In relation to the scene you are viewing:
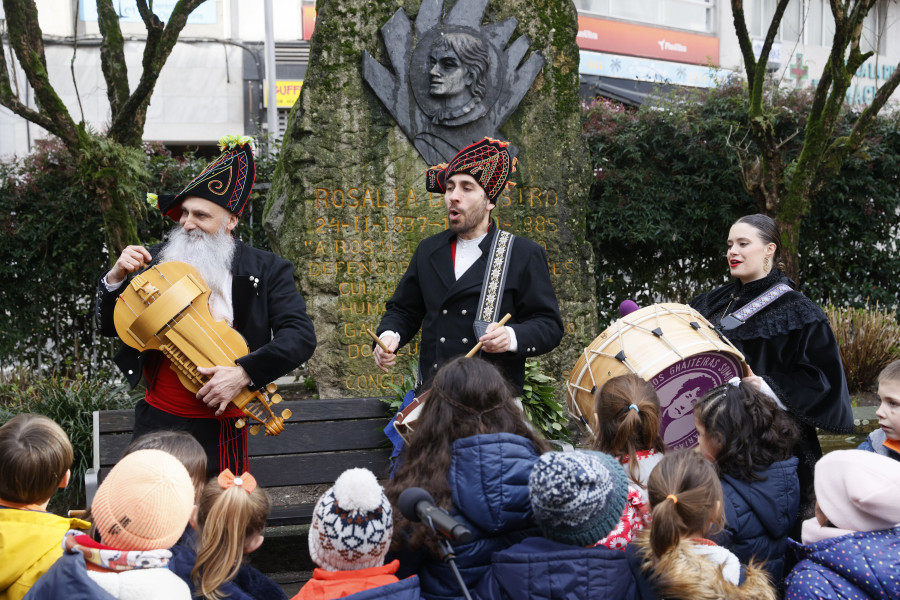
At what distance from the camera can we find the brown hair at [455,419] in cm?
256

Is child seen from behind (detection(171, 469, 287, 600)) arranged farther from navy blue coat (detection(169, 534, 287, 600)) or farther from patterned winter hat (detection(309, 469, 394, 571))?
patterned winter hat (detection(309, 469, 394, 571))

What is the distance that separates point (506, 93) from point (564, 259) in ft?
4.38

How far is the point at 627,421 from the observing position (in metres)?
2.82

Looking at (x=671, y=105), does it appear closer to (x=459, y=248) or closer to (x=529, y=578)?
(x=459, y=248)

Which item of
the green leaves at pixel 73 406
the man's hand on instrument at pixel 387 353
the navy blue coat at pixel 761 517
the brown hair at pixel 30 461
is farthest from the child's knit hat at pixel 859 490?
the green leaves at pixel 73 406

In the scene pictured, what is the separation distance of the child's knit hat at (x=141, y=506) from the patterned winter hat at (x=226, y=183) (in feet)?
4.93

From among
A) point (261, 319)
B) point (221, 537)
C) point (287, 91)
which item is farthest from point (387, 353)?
point (287, 91)

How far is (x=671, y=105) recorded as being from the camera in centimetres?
837

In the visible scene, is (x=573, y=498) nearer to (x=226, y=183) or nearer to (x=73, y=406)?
(x=226, y=183)

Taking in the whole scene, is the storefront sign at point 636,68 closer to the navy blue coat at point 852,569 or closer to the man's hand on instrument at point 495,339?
the man's hand on instrument at point 495,339

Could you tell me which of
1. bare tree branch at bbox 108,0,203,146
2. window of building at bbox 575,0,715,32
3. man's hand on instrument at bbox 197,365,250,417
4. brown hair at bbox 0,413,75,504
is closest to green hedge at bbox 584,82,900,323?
bare tree branch at bbox 108,0,203,146

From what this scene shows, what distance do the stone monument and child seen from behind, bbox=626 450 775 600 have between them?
3.82 meters

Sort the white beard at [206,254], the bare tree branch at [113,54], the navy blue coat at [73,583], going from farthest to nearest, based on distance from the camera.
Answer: the bare tree branch at [113,54], the white beard at [206,254], the navy blue coat at [73,583]

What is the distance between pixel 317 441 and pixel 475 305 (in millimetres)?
1387
